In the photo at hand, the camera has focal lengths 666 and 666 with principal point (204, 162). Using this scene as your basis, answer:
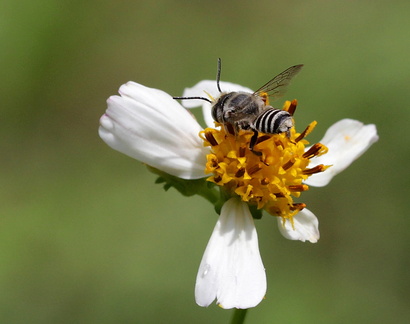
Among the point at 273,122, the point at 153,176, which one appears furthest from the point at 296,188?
the point at 153,176

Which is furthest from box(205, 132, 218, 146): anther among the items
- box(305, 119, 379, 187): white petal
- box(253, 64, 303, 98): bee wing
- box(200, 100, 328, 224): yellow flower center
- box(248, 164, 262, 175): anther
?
box(305, 119, 379, 187): white petal

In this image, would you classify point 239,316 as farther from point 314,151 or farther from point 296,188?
point 314,151

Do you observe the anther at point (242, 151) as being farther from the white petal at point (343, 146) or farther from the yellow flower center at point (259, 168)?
the white petal at point (343, 146)

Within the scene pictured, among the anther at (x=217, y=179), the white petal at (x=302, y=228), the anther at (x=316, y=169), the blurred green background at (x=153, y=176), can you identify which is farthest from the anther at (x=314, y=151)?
the blurred green background at (x=153, y=176)

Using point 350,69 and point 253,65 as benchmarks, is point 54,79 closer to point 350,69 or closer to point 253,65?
point 253,65

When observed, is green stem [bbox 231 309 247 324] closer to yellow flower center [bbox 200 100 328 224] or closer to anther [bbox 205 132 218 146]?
yellow flower center [bbox 200 100 328 224]

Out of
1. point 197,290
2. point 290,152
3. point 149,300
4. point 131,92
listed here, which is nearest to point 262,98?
point 290,152
